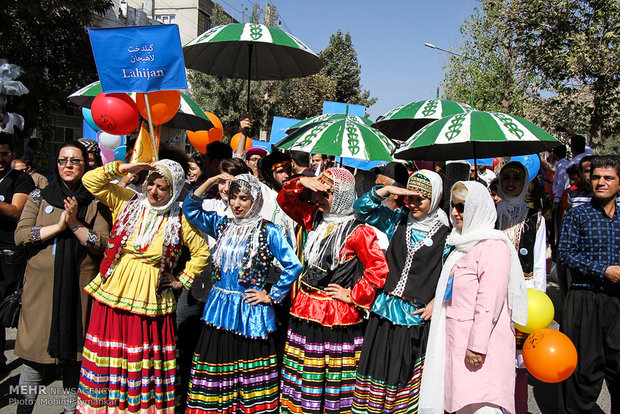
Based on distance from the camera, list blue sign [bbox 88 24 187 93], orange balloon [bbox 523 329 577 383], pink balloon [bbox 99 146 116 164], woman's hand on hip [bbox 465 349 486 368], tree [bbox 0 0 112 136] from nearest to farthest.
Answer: woman's hand on hip [bbox 465 349 486 368] < orange balloon [bbox 523 329 577 383] < blue sign [bbox 88 24 187 93] < pink balloon [bbox 99 146 116 164] < tree [bbox 0 0 112 136]

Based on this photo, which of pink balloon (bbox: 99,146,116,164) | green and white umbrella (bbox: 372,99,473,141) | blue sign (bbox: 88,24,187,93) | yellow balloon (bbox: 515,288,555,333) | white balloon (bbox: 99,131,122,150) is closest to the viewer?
yellow balloon (bbox: 515,288,555,333)

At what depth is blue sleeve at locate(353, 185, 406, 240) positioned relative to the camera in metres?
3.50

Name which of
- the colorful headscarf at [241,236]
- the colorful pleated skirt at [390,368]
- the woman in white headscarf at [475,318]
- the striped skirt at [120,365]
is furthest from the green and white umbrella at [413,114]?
the striped skirt at [120,365]

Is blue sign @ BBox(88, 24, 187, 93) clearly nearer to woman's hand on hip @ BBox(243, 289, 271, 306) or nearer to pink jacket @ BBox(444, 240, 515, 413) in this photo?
woman's hand on hip @ BBox(243, 289, 271, 306)

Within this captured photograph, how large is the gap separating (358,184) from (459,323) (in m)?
2.81

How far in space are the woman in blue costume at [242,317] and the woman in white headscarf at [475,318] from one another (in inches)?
43.9

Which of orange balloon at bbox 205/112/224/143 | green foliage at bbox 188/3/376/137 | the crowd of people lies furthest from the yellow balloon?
green foliage at bbox 188/3/376/137

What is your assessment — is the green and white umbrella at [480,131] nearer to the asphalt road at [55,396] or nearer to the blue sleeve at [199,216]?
the blue sleeve at [199,216]

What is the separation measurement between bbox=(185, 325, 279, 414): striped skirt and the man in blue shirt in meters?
2.42

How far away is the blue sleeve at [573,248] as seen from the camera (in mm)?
3639

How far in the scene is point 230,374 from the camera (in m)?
3.46

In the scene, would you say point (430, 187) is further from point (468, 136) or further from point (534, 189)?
point (534, 189)

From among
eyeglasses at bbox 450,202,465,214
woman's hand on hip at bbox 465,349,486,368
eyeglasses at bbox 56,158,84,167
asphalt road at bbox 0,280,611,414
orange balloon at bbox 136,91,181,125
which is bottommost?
asphalt road at bbox 0,280,611,414

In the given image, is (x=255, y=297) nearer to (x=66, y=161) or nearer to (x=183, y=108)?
(x=66, y=161)
